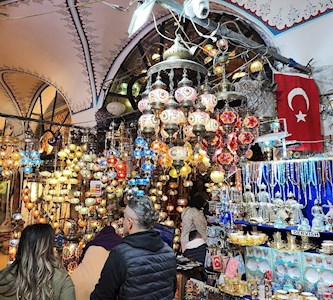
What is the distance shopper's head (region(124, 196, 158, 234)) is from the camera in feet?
5.88

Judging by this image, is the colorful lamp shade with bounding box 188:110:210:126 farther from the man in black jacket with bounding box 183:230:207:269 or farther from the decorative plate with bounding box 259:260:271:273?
the man in black jacket with bounding box 183:230:207:269

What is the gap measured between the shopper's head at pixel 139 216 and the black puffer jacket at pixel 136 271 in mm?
53

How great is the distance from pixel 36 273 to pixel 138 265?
521 mm

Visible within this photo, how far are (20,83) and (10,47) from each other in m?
2.43

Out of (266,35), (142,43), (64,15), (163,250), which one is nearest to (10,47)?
(64,15)

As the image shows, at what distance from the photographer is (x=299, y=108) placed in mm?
3457

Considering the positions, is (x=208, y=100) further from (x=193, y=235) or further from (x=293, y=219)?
(x=193, y=235)

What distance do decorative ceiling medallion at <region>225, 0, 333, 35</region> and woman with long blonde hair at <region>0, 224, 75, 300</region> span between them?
12.6 feet

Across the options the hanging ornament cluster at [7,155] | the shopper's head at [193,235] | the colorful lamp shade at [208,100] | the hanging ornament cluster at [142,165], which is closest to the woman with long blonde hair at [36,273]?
the colorful lamp shade at [208,100]

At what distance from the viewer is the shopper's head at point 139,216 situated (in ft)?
5.88

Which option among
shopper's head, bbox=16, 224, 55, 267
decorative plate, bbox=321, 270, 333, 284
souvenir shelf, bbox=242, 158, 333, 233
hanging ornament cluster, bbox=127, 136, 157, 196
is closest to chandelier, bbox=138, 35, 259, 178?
souvenir shelf, bbox=242, 158, 333, 233

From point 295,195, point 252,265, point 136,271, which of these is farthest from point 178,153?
point 136,271

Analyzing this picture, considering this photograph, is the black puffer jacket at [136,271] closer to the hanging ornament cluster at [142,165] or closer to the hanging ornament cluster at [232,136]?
the hanging ornament cluster at [232,136]

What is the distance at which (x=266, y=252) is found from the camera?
3219 mm
